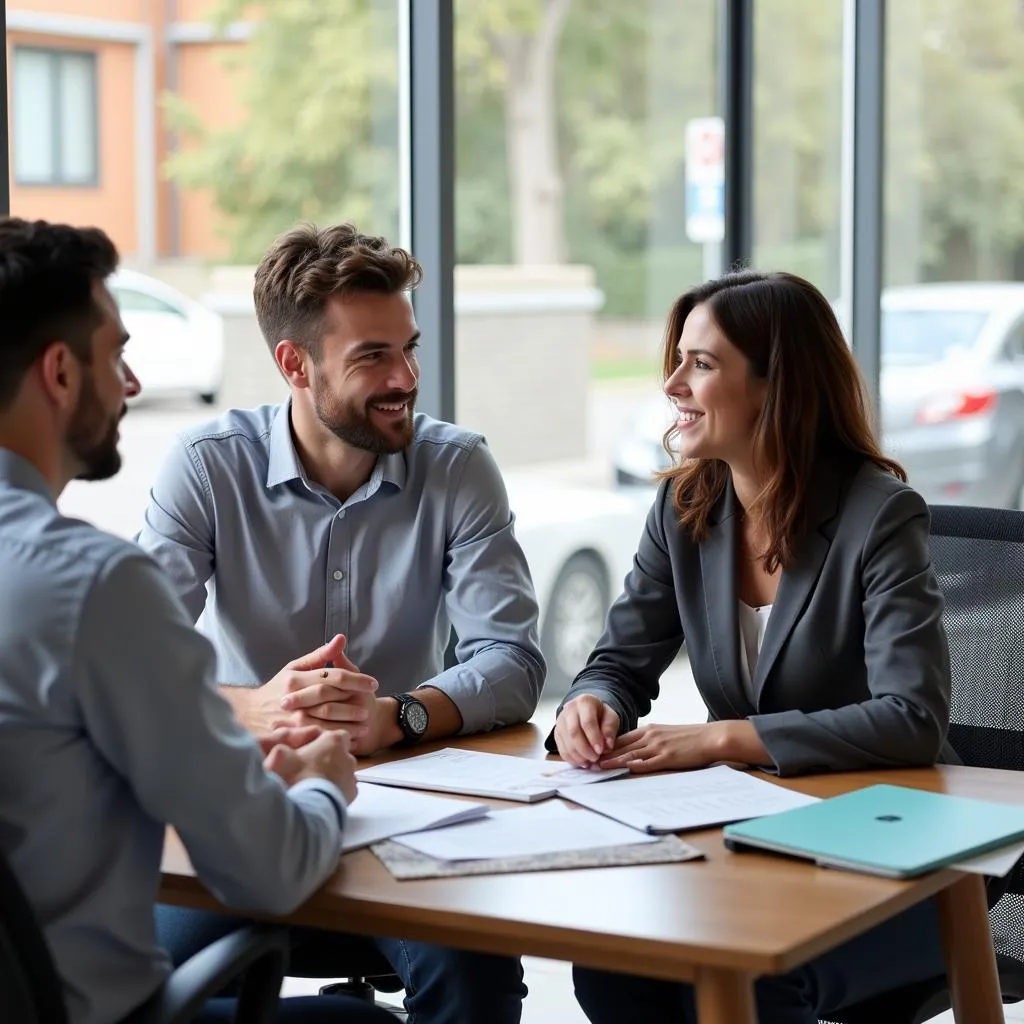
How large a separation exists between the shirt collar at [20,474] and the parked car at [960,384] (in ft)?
14.1

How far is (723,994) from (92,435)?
0.76 m

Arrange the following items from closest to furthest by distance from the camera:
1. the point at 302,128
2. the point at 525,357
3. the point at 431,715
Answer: the point at 431,715 < the point at 302,128 < the point at 525,357

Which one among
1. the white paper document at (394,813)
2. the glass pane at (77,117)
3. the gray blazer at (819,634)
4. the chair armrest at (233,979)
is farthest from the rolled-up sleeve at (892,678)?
the glass pane at (77,117)

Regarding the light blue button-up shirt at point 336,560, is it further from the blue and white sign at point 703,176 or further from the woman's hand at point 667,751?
the blue and white sign at point 703,176

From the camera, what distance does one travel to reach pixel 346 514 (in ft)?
8.46

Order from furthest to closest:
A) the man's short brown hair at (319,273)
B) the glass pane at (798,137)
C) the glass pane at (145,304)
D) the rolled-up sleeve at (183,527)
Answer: the glass pane at (798,137), the glass pane at (145,304), the man's short brown hair at (319,273), the rolled-up sleeve at (183,527)

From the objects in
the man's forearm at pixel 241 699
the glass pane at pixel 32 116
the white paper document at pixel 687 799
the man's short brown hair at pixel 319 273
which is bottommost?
the white paper document at pixel 687 799

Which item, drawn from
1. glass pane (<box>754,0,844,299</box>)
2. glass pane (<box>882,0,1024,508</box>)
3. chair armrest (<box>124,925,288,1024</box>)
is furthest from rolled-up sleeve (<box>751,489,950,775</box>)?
glass pane (<box>882,0,1024,508</box>)

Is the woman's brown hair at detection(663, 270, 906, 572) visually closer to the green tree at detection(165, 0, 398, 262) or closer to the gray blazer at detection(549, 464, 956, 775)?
the gray blazer at detection(549, 464, 956, 775)

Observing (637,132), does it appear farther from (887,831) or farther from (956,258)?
(887,831)

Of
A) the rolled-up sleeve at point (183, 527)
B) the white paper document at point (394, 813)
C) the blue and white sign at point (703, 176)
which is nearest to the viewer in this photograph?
the white paper document at point (394, 813)

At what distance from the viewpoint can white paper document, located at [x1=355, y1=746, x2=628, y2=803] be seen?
77.4 inches

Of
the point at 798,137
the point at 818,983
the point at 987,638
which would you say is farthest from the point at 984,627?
the point at 798,137

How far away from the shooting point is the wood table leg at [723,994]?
1.46 meters
